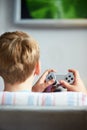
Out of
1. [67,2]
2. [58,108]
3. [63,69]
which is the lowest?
[63,69]

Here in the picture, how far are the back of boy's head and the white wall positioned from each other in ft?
3.09

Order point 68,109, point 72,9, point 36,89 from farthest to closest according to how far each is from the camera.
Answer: point 72,9 → point 36,89 → point 68,109

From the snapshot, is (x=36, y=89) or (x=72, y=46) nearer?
(x=36, y=89)

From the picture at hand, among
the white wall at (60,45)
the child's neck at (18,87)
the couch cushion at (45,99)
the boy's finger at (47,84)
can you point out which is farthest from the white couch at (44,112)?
Answer: the white wall at (60,45)

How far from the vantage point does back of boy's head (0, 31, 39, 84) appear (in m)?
1.00

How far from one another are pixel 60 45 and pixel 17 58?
39.9 inches

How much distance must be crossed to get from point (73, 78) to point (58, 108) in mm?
545

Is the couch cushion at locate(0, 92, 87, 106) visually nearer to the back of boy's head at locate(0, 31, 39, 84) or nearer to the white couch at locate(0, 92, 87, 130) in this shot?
the white couch at locate(0, 92, 87, 130)

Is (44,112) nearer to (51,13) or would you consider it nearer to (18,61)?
(18,61)

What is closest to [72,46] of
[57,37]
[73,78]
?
[57,37]

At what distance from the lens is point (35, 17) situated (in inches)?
77.1

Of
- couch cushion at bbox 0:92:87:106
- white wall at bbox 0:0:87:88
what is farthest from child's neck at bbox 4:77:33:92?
white wall at bbox 0:0:87:88

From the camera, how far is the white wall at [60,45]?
1.97 metres

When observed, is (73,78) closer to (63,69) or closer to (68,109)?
(68,109)
